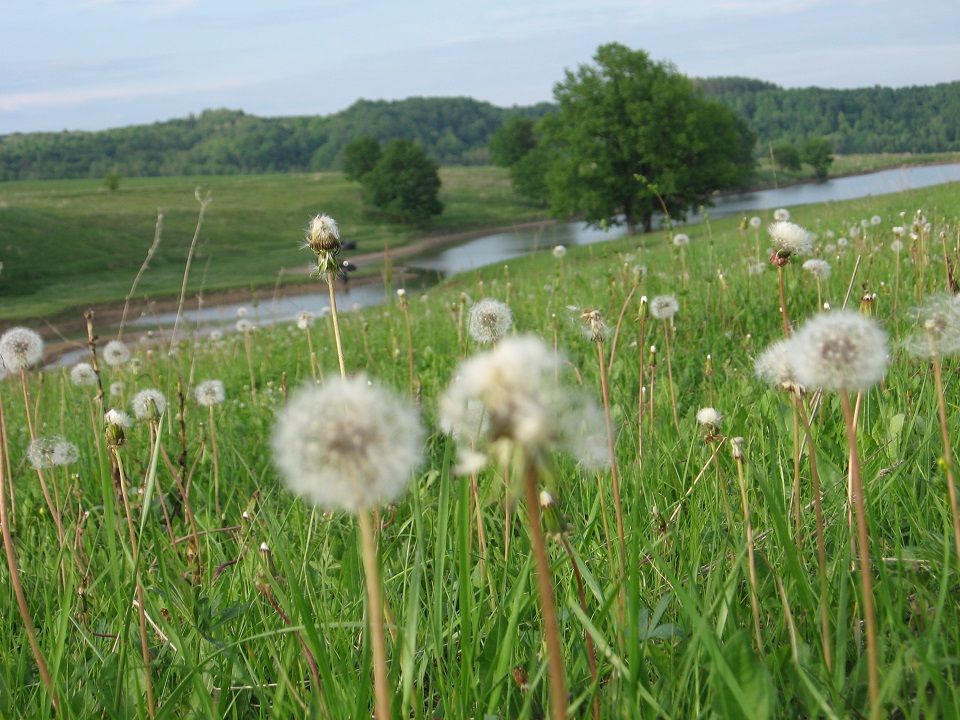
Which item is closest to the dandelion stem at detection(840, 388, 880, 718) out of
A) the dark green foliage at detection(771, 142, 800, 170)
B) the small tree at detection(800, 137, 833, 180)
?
the dark green foliage at detection(771, 142, 800, 170)

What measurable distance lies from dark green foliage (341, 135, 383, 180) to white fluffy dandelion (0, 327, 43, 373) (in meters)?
84.3

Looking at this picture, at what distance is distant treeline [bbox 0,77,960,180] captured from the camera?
324 feet

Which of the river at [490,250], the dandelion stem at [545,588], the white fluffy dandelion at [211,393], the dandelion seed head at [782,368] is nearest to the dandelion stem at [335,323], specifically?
the dandelion stem at [545,588]

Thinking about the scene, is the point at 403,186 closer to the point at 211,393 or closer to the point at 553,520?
the point at 211,393

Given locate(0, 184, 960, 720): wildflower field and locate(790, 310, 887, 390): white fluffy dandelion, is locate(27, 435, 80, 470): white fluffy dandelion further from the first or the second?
locate(790, 310, 887, 390): white fluffy dandelion

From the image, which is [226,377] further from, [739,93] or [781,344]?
[739,93]

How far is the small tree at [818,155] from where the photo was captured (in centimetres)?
7885

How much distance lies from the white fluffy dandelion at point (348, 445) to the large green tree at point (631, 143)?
40775mm

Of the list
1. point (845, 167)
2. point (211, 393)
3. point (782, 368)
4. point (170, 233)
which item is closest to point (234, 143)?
point (170, 233)

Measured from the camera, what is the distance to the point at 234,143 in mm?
162625

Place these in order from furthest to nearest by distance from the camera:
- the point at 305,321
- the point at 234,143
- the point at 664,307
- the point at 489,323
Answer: the point at 234,143 → the point at 305,321 → the point at 664,307 → the point at 489,323

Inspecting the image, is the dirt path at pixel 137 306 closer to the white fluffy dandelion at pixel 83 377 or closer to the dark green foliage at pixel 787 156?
the white fluffy dandelion at pixel 83 377

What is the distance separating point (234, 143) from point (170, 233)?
10931 centimetres

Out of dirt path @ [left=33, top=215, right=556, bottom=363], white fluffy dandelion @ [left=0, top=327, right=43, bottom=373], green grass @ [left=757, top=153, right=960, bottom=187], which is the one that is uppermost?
white fluffy dandelion @ [left=0, top=327, right=43, bottom=373]
